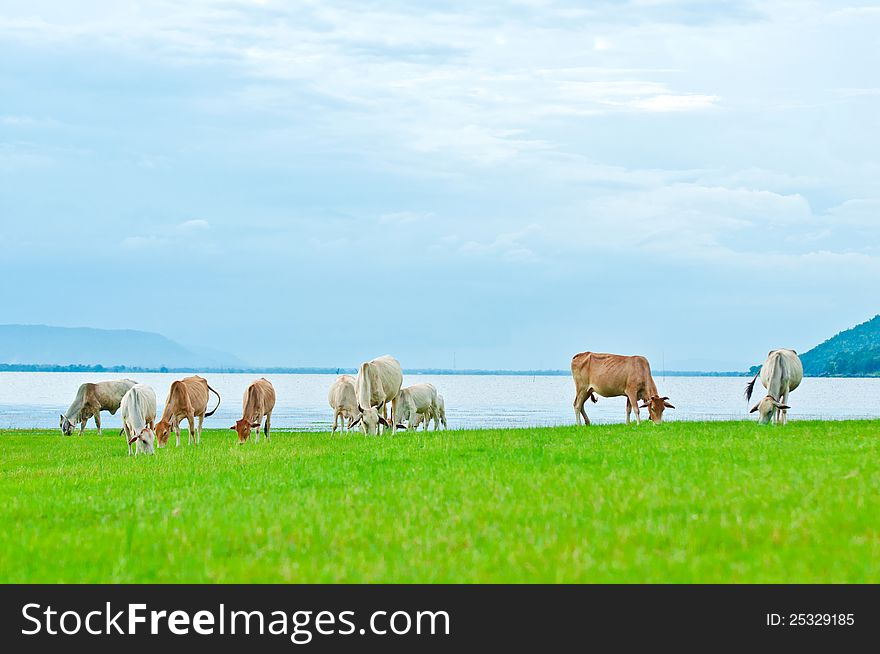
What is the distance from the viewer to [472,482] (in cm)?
1358

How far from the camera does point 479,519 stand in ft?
34.3

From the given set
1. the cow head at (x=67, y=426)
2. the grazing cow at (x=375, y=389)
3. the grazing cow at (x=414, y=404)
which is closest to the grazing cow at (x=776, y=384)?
the grazing cow at (x=375, y=389)

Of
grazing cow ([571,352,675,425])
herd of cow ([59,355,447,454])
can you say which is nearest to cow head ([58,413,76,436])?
herd of cow ([59,355,447,454])

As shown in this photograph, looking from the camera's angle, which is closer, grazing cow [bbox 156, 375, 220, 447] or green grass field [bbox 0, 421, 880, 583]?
green grass field [bbox 0, 421, 880, 583]

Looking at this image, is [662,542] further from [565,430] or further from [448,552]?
[565,430]

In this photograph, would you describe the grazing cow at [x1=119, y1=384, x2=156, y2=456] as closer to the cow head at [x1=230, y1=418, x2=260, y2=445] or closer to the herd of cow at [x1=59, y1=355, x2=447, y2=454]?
the herd of cow at [x1=59, y1=355, x2=447, y2=454]

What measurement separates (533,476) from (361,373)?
1873 cm

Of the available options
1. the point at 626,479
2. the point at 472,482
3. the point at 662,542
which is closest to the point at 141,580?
the point at 662,542

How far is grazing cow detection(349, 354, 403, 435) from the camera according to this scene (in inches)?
1243

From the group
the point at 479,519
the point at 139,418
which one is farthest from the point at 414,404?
the point at 479,519

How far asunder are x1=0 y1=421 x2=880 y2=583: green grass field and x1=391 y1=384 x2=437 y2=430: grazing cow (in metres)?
22.9

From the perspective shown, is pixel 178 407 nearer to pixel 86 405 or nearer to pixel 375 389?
pixel 375 389

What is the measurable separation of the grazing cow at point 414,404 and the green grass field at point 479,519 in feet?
75.1

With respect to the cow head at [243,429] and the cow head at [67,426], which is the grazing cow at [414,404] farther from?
the cow head at [67,426]
